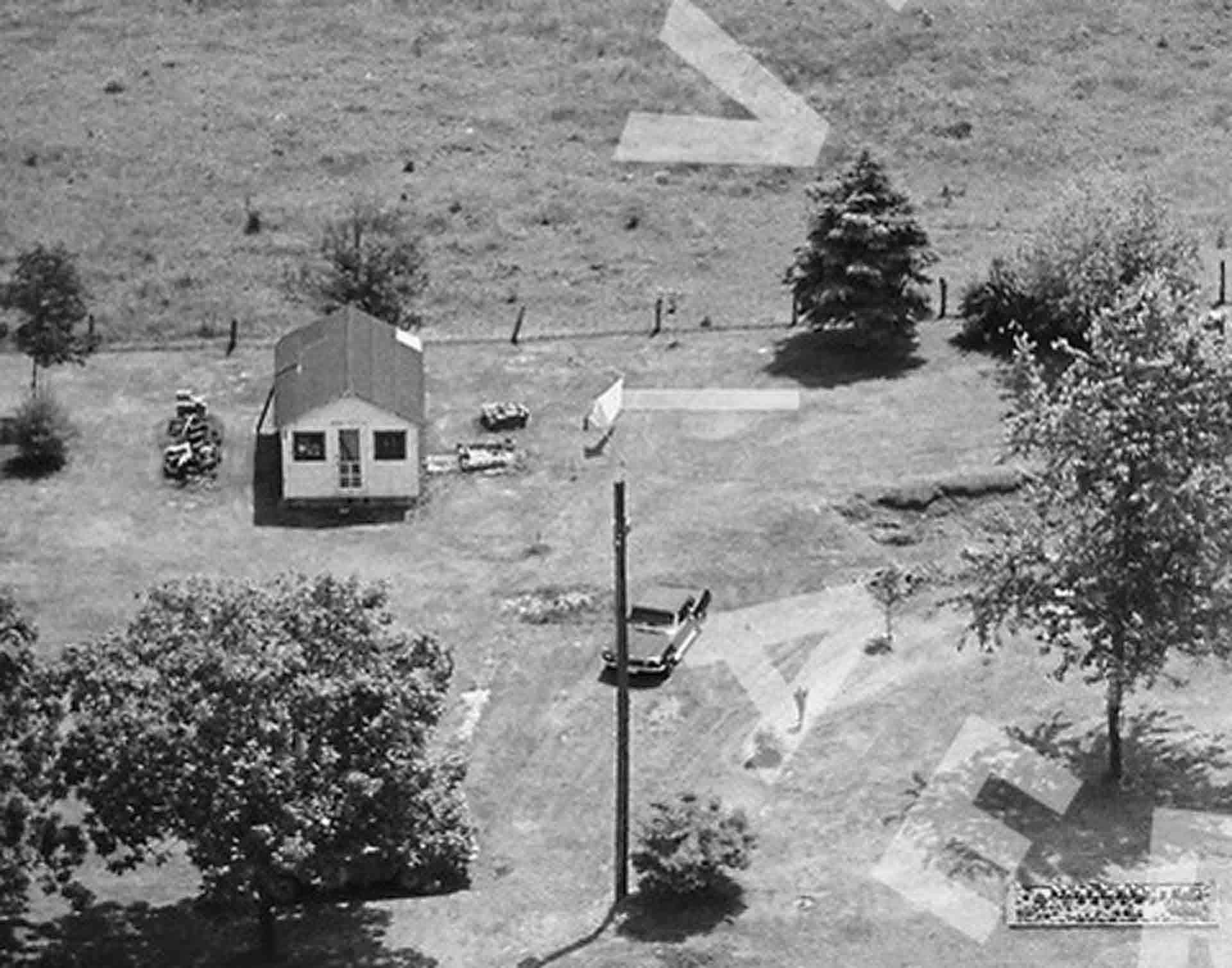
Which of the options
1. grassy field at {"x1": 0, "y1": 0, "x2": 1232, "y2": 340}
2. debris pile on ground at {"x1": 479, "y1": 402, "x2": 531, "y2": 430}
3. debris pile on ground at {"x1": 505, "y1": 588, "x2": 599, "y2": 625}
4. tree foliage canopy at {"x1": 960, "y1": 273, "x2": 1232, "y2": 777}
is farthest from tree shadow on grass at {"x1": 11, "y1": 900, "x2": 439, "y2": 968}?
grassy field at {"x1": 0, "y1": 0, "x2": 1232, "y2": 340}

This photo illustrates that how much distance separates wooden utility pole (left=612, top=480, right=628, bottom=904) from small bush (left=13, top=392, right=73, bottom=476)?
2658 cm

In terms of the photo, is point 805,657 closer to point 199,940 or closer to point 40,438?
point 199,940

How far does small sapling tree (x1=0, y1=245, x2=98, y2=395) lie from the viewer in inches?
2960

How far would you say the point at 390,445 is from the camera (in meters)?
69.1

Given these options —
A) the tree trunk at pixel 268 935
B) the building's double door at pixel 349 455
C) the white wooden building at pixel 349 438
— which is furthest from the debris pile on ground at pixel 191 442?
the tree trunk at pixel 268 935

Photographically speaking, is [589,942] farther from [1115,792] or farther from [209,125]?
[209,125]

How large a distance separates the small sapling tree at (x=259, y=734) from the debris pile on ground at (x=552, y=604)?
1324 centimetres

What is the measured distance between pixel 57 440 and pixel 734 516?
65.9ft

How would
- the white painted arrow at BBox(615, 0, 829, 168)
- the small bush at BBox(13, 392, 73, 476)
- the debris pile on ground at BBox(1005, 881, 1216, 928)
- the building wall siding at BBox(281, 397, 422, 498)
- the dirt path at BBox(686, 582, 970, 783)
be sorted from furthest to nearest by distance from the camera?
the white painted arrow at BBox(615, 0, 829, 168), the small bush at BBox(13, 392, 73, 476), the building wall siding at BBox(281, 397, 422, 498), the dirt path at BBox(686, 582, 970, 783), the debris pile on ground at BBox(1005, 881, 1216, 928)

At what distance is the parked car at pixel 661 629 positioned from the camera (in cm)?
5903

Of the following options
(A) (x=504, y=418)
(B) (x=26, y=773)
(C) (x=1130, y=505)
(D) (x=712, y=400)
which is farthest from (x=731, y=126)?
(B) (x=26, y=773)

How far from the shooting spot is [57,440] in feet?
236

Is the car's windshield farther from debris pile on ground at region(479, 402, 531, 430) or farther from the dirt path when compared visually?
debris pile on ground at region(479, 402, 531, 430)

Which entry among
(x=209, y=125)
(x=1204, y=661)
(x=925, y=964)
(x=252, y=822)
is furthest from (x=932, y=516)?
(x=209, y=125)
